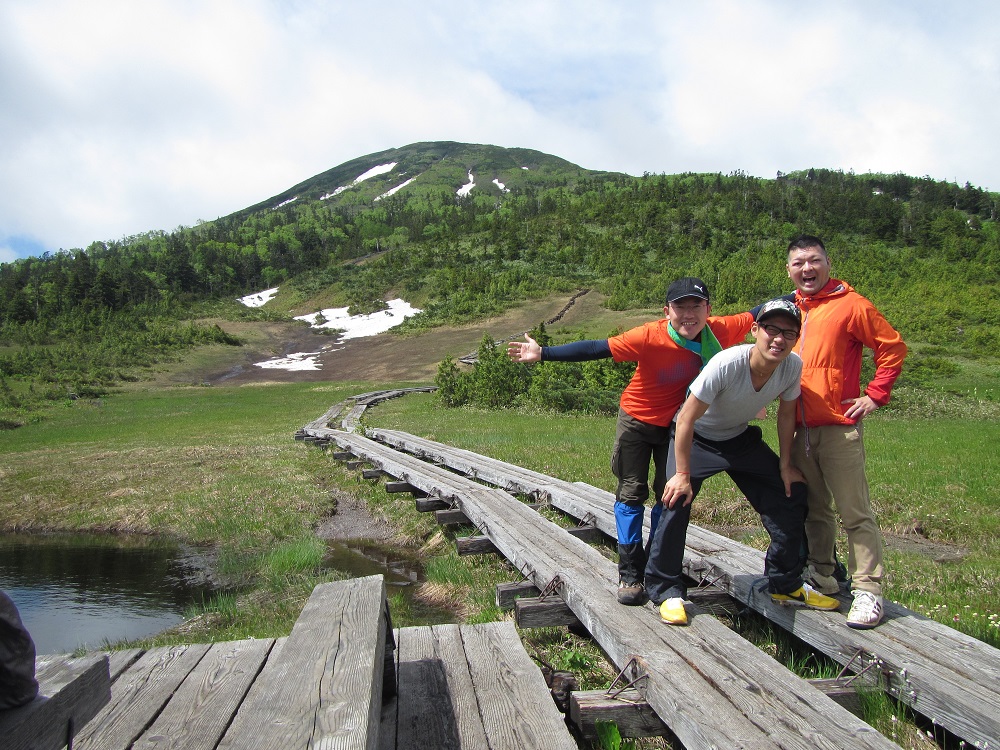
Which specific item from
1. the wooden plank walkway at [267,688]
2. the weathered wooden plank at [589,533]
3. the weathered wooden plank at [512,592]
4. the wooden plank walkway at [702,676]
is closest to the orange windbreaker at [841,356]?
the wooden plank walkway at [702,676]

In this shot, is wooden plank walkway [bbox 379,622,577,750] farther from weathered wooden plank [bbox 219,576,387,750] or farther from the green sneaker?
the green sneaker

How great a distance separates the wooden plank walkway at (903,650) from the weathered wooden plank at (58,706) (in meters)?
3.32

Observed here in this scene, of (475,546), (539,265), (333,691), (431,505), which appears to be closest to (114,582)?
(431,505)

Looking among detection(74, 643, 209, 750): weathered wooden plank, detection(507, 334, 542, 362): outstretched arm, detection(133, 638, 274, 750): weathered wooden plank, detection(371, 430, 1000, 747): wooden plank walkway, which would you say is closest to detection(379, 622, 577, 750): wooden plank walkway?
detection(133, 638, 274, 750): weathered wooden plank

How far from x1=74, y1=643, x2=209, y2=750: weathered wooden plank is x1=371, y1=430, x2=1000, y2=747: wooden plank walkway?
3.37m

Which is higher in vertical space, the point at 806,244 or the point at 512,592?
the point at 806,244

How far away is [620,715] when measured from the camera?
2996 mm

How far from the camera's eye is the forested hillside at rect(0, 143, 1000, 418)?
2096 inches

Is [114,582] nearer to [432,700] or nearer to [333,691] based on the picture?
[432,700]

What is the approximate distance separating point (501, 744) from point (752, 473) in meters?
2.24

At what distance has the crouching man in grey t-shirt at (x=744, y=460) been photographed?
3.74 m

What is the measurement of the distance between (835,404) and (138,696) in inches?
163

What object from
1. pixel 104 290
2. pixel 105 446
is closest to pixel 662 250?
pixel 104 290

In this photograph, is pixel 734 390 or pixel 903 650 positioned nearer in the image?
pixel 903 650
